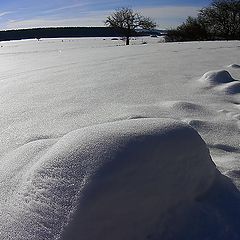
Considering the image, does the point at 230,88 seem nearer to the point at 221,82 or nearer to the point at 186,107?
the point at 221,82

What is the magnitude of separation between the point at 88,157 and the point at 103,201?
0.19 meters

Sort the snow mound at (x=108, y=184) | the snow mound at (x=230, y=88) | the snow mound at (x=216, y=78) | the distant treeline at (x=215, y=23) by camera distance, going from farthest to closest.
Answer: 1. the distant treeline at (x=215, y=23)
2. the snow mound at (x=216, y=78)
3. the snow mound at (x=230, y=88)
4. the snow mound at (x=108, y=184)

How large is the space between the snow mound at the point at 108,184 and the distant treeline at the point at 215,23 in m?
23.0

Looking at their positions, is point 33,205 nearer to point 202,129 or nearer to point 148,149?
point 148,149

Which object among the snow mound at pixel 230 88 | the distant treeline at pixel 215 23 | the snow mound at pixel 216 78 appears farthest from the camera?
the distant treeline at pixel 215 23

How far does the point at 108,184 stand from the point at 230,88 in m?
2.56

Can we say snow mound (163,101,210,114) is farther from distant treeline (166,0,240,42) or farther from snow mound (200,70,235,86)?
distant treeline (166,0,240,42)

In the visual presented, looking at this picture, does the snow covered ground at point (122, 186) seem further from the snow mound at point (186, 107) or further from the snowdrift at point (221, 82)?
the snowdrift at point (221, 82)

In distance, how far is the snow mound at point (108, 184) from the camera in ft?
3.49

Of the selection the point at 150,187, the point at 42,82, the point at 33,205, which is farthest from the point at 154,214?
the point at 42,82


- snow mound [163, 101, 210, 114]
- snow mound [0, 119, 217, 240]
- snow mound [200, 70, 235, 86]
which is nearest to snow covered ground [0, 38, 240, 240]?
snow mound [0, 119, 217, 240]

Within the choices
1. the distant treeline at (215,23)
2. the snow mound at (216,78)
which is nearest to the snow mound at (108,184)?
the snow mound at (216,78)

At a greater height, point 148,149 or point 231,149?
point 148,149

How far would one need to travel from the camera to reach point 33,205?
3.67 feet
